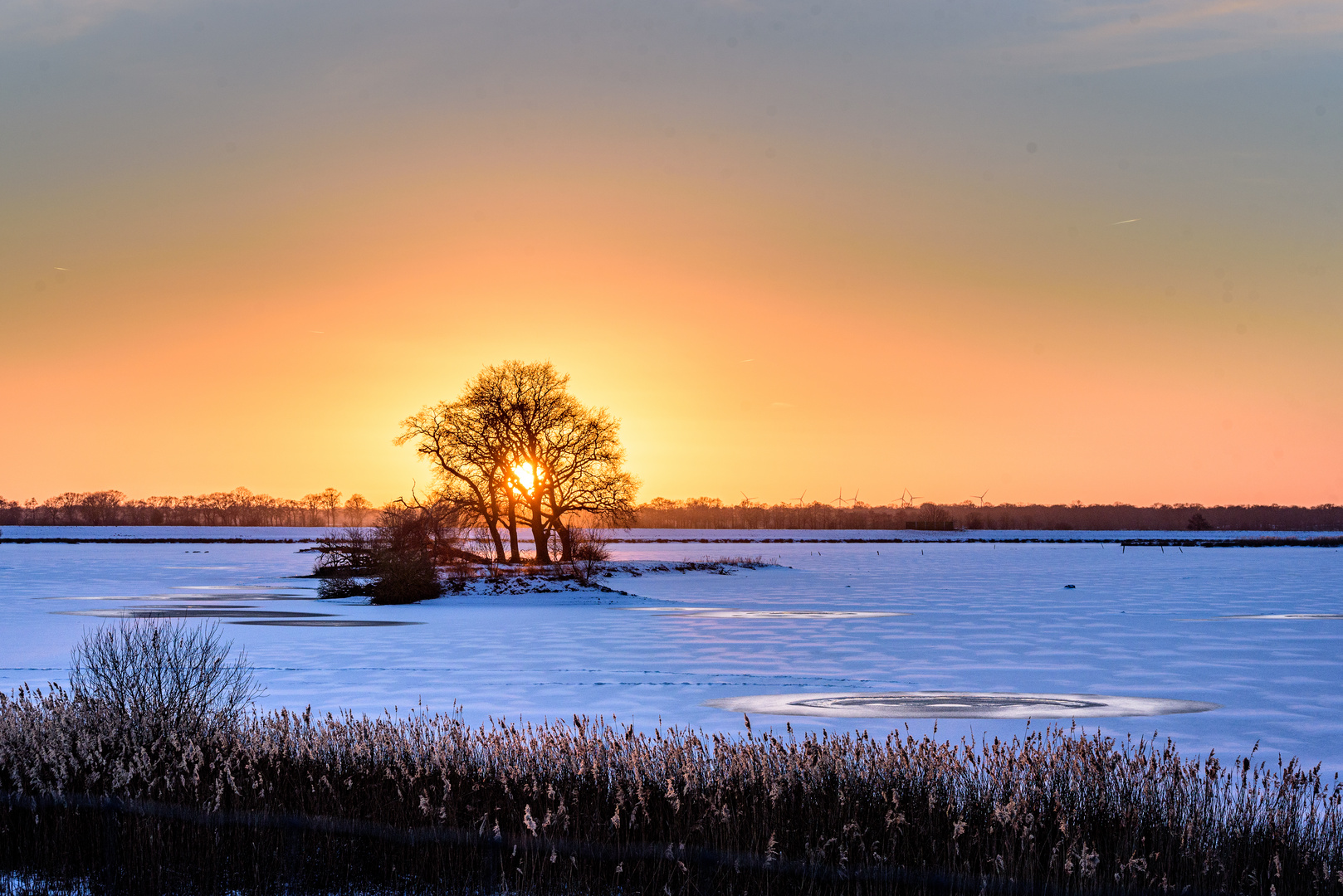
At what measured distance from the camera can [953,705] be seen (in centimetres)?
2095

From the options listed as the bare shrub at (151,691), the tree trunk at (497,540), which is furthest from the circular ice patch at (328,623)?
the tree trunk at (497,540)

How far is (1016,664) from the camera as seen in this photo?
90.6 feet

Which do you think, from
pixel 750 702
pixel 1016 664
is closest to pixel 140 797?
pixel 750 702

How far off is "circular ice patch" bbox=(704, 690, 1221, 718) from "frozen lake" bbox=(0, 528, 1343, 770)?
458mm

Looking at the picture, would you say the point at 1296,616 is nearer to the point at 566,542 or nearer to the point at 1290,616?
the point at 1290,616

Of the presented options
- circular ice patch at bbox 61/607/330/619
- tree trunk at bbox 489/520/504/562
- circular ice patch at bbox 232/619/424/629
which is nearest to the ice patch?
circular ice patch at bbox 232/619/424/629

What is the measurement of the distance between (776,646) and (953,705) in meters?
11.3

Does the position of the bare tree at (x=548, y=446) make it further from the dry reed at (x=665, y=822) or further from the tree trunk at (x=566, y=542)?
the dry reed at (x=665, y=822)

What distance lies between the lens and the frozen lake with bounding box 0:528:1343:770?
20.8 metres

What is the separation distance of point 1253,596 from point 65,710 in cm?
4898

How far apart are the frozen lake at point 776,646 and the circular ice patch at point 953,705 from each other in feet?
1.50

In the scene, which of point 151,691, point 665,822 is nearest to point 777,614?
point 151,691

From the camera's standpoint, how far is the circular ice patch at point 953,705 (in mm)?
19906

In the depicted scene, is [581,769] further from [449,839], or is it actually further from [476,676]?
[476,676]
